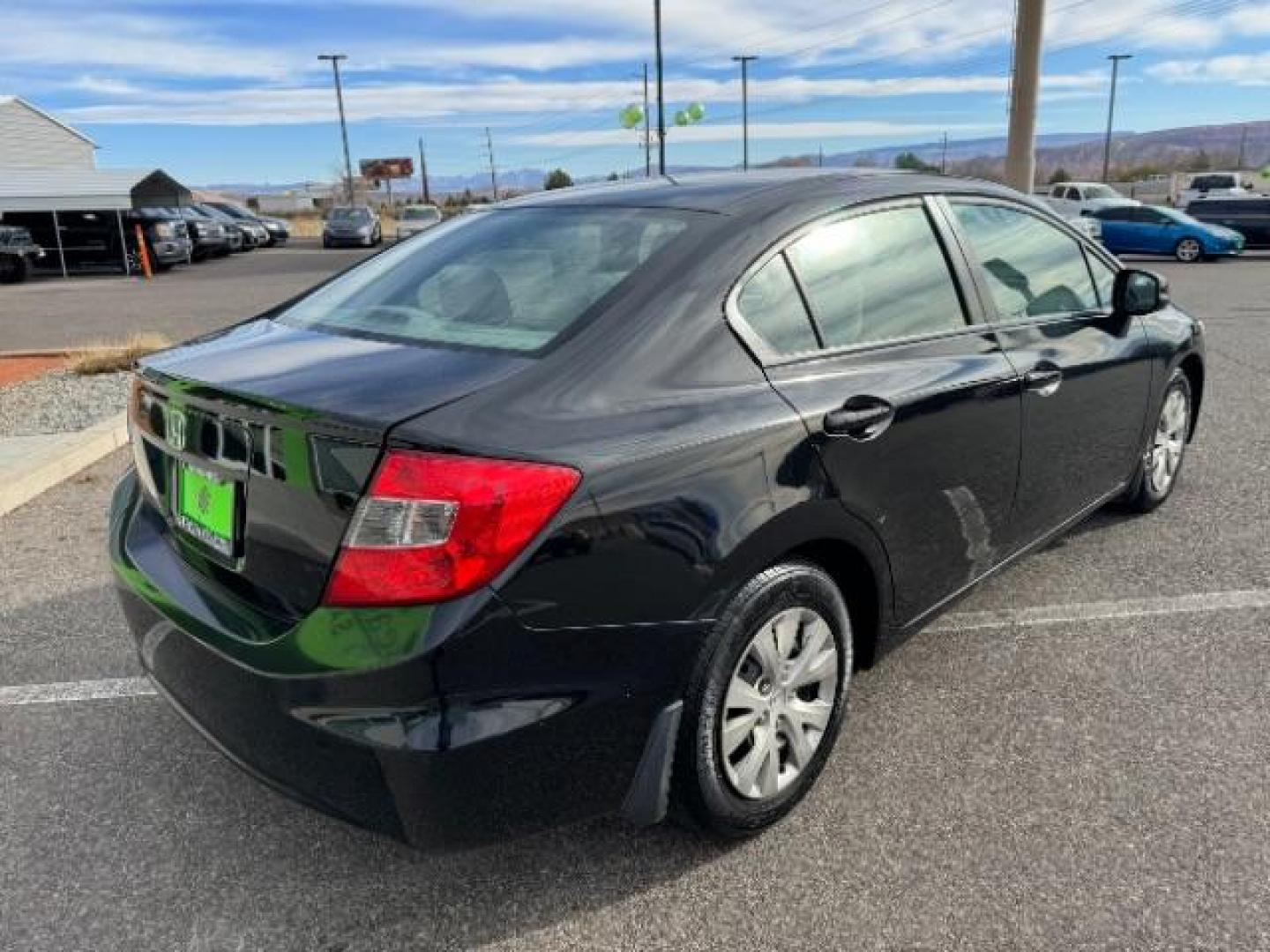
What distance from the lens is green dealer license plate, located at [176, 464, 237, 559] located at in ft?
7.34

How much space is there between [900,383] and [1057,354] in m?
1.01

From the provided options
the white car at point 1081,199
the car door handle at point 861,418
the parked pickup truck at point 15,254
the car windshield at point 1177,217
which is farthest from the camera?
the white car at point 1081,199

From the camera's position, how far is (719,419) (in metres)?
2.26

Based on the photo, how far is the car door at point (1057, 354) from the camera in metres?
3.29

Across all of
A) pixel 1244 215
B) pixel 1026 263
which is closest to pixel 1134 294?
pixel 1026 263

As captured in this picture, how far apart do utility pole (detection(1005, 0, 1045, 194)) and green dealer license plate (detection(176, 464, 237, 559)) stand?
21977 millimetres

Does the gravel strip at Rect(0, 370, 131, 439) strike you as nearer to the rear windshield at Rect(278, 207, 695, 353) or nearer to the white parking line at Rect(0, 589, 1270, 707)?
the rear windshield at Rect(278, 207, 695, 353)

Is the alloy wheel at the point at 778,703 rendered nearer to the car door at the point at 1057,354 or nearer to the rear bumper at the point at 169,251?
the car door at the point at 1057,354

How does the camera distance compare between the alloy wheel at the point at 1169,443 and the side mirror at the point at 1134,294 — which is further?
the alloy wheel at the point at 1169,443

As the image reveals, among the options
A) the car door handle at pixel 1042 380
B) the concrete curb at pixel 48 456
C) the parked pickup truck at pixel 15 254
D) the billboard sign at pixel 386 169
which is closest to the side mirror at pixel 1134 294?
the car door handle at pixel 1042 380

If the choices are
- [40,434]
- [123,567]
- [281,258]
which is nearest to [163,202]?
[281,258]

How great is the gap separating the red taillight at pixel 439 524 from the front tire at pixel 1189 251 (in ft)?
82.5

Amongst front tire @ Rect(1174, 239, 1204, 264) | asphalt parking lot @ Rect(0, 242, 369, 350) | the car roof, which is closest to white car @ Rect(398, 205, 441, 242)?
asphalt parking lot @ Rect(0, 242, 369, 350)

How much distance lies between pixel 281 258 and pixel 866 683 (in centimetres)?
3214
